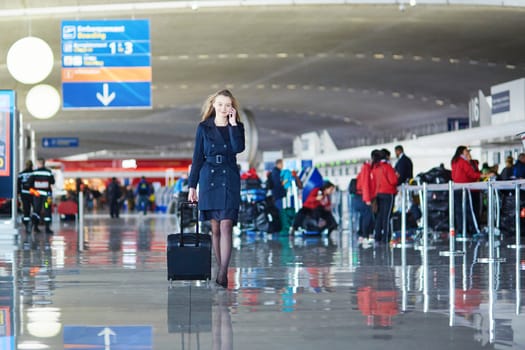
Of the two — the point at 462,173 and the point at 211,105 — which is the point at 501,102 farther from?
the point at 211,105

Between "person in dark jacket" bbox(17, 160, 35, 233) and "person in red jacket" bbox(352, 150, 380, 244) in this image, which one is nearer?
"person in red jacket" bbox(352, 150, 380, 244)

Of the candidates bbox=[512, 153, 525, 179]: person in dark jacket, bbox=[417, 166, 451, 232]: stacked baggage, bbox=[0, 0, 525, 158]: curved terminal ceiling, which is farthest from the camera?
bbox=[0, 0, 525, 158]: curved terminal ceiling

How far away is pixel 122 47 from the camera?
21.5 meters

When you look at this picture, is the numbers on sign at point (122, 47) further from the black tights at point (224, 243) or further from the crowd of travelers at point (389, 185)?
the black tights at point (224, 243)

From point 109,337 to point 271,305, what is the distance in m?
1.77

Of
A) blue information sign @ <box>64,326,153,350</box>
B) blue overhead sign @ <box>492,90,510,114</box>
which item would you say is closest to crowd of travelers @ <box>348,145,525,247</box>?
blue overhead sign @ <box>492,90,510,114</box>

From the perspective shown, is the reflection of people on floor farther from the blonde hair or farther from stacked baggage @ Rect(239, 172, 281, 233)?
stacked baggage @ Rect(239, 172, 281, 233)

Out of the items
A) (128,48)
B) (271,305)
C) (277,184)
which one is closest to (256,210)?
(277,184)

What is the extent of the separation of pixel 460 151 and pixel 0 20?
11302 millimetres

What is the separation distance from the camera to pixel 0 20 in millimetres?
24391

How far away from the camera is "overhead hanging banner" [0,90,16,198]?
741 inches

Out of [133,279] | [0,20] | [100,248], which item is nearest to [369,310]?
[133,279]

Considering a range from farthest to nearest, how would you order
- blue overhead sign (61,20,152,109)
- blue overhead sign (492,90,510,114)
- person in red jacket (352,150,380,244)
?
blue overhead sign (492,90,510,114)
blue overhead sign (61,20,152,109)
person in red jacket (352,150,380,244)

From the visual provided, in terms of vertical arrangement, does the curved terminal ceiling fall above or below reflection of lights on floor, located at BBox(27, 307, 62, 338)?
above
